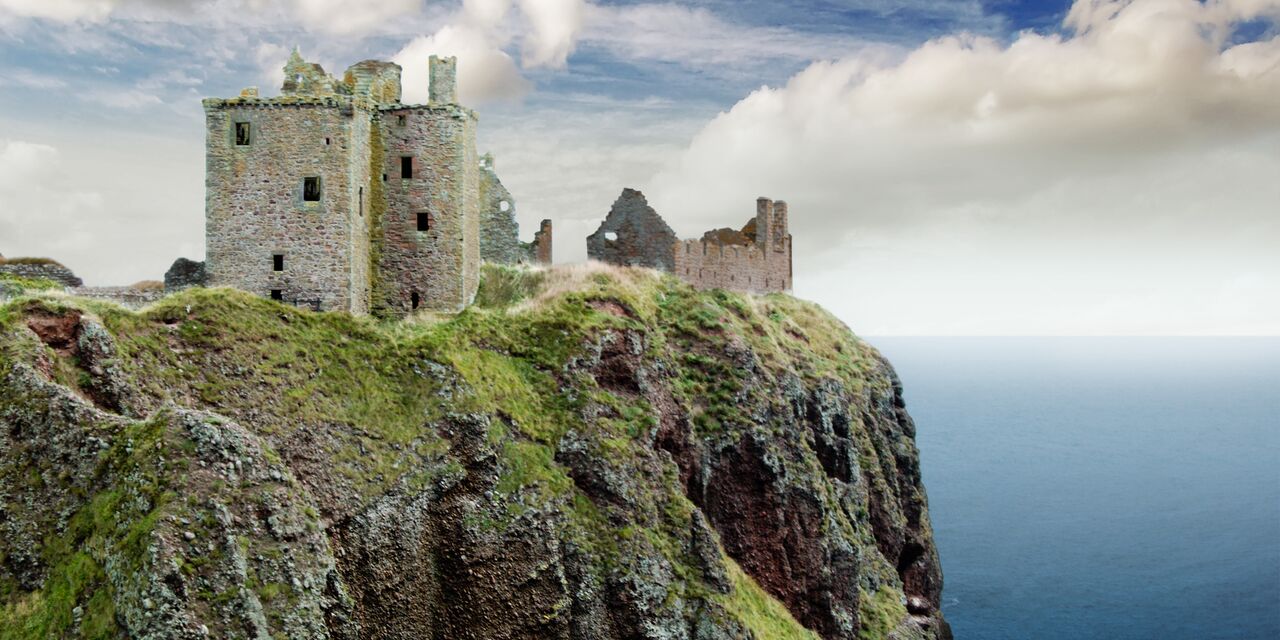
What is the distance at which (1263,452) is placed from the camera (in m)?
194

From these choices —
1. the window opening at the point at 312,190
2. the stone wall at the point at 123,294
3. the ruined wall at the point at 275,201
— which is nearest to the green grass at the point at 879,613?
the ruined wall at the point at 275,201

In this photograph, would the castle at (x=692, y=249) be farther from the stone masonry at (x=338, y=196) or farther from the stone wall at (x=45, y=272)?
the stone wall at (x=45, y=272)

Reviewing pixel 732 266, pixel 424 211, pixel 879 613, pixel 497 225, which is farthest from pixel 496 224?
pixel 879 613

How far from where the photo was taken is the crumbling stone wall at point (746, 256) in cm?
6500

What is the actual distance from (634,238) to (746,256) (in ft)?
33.0

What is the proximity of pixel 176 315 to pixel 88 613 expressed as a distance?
1177cm

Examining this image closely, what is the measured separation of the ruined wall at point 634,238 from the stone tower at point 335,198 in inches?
679

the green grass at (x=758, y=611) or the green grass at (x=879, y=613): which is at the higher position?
the green grass at (x=758, y=611)

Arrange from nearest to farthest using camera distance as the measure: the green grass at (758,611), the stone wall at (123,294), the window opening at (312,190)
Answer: the stone wall at (123,294) < the window opening at (312,190) < the green grass at (758,611)

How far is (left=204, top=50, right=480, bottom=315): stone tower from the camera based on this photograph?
43594 mm

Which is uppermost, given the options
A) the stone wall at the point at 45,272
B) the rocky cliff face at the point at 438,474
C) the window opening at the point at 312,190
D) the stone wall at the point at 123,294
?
the window opening at the point at 312,190

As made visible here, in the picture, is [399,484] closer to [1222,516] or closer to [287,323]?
[287,323]

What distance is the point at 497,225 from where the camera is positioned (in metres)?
56.7

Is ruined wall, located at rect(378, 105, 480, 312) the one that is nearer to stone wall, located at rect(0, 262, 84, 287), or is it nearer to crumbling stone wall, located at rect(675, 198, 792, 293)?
stone wall, located at rect(0, 262, 84, 287)
